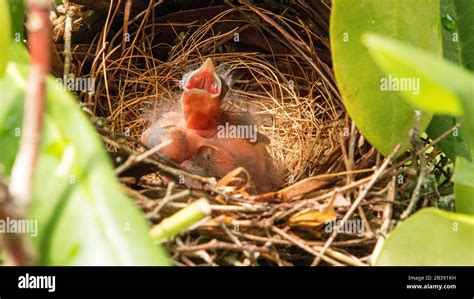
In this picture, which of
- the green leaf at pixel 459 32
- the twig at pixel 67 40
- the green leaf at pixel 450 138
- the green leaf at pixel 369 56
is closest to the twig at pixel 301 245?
the green leaf at pixel 369 56

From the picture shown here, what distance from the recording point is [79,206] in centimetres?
92

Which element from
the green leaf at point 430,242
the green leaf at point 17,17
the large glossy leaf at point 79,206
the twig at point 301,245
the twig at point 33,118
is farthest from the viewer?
the green leaf at point 17,17

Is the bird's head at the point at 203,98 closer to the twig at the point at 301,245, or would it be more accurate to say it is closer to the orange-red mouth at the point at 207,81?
the orange-red mouth at the point at 207,81

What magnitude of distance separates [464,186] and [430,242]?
18 centimetres

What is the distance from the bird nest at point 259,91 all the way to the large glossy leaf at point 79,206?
366 millimetres

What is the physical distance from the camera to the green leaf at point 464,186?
4.10ft

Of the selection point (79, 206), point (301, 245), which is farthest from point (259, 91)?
point (79, 206)

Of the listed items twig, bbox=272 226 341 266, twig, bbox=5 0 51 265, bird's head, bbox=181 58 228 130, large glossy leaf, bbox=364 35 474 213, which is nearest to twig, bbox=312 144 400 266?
twig, bbox=272 226 341 266

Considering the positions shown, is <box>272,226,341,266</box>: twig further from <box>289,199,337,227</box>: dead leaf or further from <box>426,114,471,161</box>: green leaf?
<box>426,114,471,161</box>: green leaf

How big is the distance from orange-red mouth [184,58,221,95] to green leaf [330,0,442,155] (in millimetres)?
858

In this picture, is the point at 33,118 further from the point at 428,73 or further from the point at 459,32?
the point at 459,32

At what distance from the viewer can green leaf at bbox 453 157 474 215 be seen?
1.25 metres

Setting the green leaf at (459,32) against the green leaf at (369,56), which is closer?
the green leaf at (369,56)

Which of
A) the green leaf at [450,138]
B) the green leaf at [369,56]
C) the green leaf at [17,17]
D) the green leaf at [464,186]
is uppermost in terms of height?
the green leaf at [17,17]
